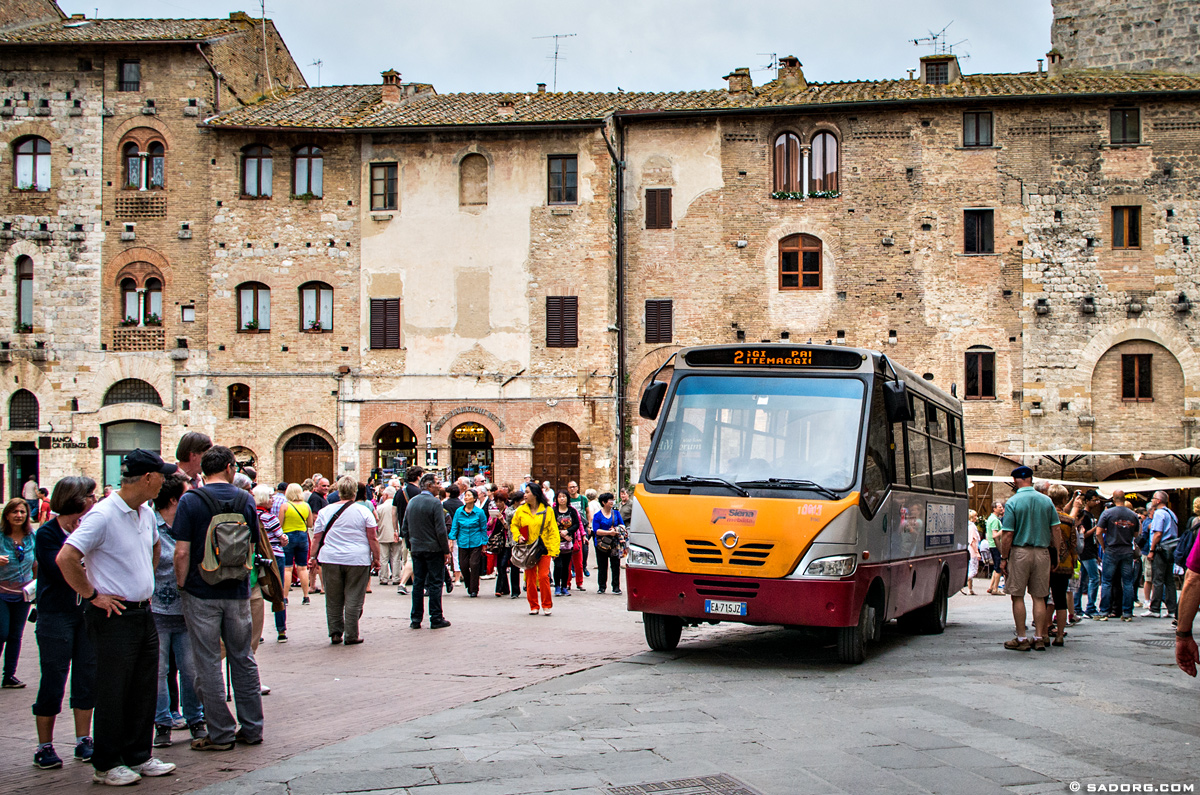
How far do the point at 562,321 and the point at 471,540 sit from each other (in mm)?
14440

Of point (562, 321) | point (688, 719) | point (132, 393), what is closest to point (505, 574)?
point (688, 719)

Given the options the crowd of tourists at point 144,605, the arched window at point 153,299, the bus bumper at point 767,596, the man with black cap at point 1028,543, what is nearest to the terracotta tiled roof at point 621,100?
the arched window at point 153,299

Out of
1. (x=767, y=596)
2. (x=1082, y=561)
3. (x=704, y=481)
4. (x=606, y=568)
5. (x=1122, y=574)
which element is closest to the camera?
(x=767, y=596)

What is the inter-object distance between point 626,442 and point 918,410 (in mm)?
19169

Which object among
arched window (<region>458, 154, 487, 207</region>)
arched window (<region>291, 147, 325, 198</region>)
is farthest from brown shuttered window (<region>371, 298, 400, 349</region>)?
arched window (<region>291, 147, 325, 198</region>)

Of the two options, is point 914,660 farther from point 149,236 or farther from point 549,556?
point 149,236

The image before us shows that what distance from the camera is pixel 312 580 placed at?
18.1 m

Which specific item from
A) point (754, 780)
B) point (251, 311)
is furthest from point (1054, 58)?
point (754, 780)

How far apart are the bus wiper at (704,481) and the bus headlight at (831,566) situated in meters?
0.83

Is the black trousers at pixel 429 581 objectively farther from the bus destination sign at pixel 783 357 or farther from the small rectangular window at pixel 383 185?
the small rectangular window at pixel 383 185

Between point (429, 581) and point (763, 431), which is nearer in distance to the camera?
point (763, 431)

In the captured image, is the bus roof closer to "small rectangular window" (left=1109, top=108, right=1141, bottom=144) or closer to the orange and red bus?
the orange and red bus

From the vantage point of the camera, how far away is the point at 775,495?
9781 millimetres

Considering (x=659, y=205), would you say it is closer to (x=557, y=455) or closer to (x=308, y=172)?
(x=557, y=455)
